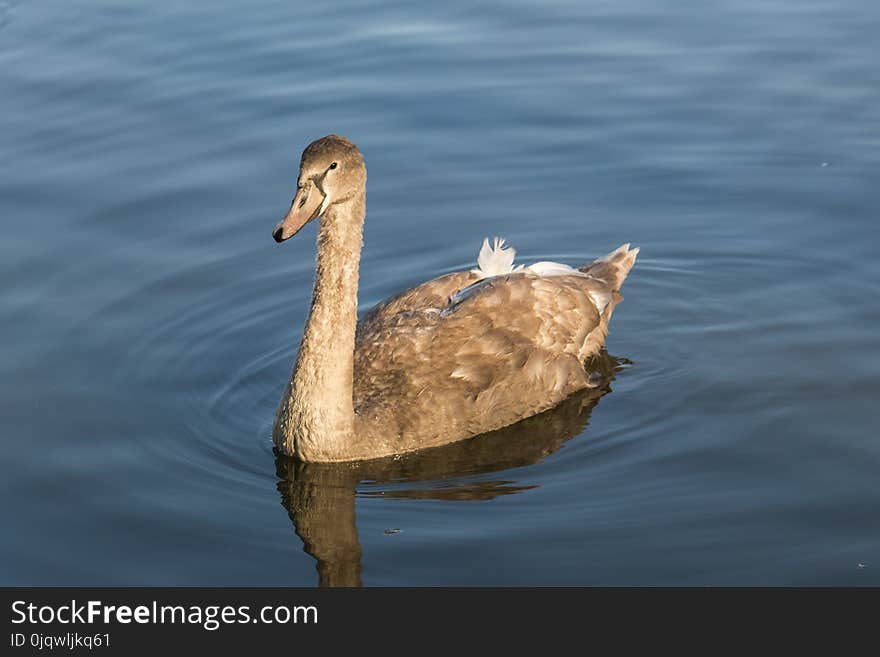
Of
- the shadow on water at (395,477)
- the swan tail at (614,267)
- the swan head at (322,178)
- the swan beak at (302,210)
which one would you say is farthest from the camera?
the swan tail at (614,267)

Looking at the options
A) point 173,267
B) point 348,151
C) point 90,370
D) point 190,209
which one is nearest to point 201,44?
point 190,209

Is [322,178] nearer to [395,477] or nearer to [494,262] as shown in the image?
[395,477]

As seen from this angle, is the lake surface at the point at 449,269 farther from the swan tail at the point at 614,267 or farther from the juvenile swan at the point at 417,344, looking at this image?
the swan tail at the point at 614,267

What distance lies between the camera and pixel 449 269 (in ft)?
43.4

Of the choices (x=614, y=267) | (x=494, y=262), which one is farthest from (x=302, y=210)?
(x=614, y=267)

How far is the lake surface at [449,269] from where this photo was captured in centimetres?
912

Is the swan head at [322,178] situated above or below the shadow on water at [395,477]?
above

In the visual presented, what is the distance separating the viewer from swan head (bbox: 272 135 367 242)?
9.72 meters

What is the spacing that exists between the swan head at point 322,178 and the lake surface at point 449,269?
69.0 inches

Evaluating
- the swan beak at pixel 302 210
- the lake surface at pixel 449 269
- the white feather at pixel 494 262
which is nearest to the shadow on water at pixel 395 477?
the lake surface at pixel 449 269

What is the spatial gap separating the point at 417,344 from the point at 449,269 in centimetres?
262

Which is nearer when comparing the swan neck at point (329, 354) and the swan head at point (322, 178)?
the swan head at point (322, 178)

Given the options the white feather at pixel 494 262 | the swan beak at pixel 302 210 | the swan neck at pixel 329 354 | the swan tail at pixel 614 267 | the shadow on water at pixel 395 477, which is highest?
the swan tail at pixel 614 267

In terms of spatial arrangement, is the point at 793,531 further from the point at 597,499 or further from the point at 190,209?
the point at 190,209
